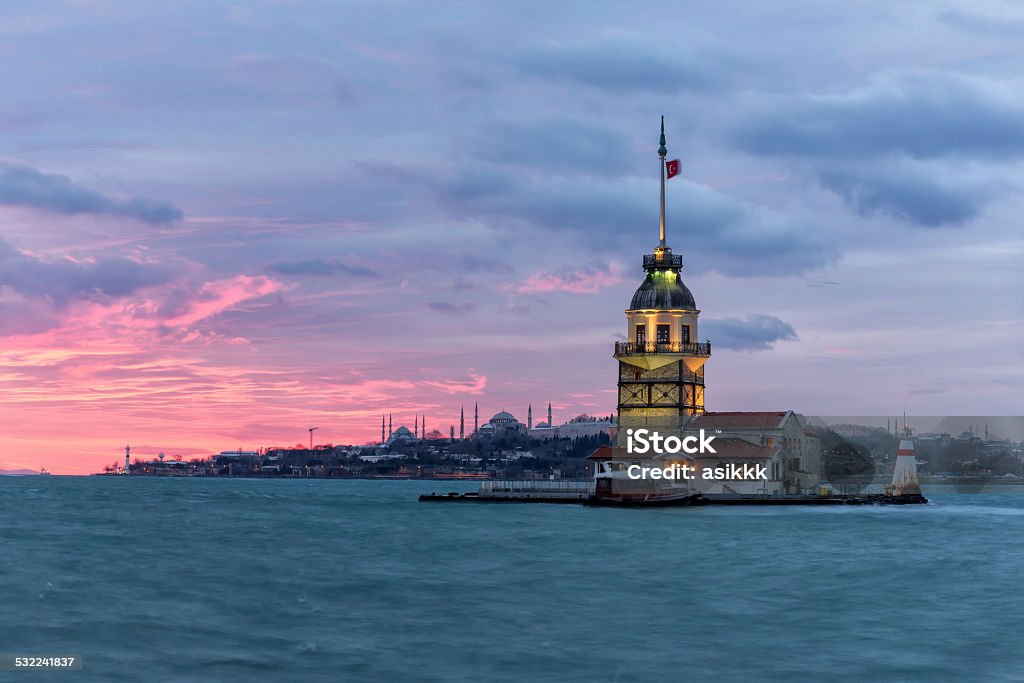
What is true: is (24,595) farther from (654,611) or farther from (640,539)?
(640,539)

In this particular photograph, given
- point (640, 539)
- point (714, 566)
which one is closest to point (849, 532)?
point (640, 539)

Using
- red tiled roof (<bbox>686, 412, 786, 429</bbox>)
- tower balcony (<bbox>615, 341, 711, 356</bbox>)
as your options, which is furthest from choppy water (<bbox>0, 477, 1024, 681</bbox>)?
tower balcony (<bbox>615, 341, 711, 356</bbox>)

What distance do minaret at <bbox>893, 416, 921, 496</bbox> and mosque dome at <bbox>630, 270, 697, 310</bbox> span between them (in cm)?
2706

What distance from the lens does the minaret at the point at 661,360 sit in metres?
134

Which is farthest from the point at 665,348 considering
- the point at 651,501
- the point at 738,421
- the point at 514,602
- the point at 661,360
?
the point at 514,602

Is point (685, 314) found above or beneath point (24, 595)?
above

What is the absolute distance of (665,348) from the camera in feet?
443

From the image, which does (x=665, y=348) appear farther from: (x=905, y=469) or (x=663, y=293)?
(x=905, y=469)

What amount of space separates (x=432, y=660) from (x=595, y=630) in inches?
288

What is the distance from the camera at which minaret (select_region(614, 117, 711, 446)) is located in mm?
134125

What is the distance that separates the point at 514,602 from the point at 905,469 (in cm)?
10787

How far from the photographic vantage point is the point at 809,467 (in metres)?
138

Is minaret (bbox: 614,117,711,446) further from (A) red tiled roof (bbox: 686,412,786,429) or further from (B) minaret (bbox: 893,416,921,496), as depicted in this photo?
(B) minaret (bbox: 893,416,921,496)

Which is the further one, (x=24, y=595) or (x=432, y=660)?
(x=24, y=595)
